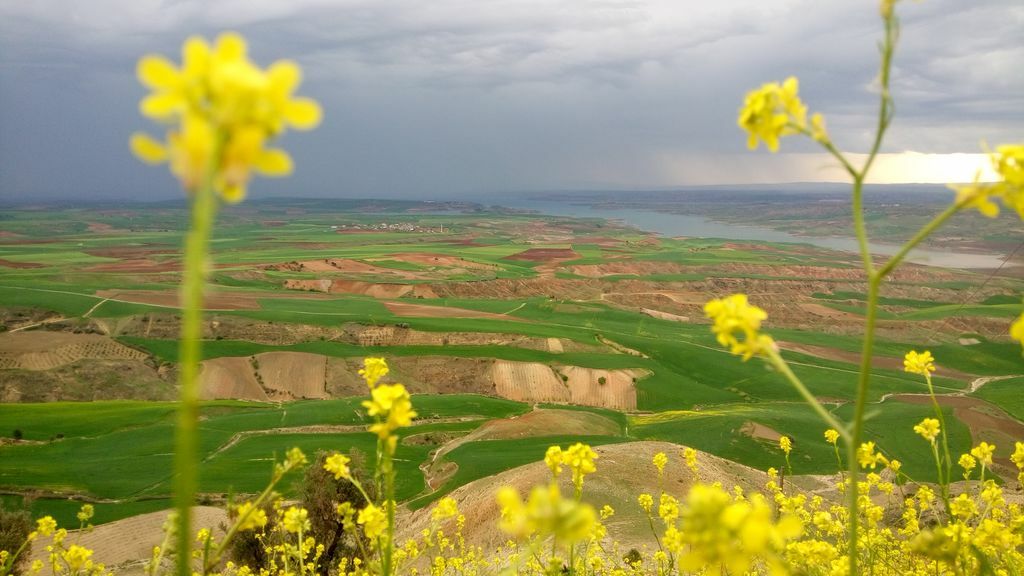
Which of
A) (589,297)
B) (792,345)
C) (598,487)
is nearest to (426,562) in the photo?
(598,487)

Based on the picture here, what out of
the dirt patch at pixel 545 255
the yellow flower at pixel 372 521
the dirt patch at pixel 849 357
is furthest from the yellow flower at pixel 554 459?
the dirt patch at pixel 545 255

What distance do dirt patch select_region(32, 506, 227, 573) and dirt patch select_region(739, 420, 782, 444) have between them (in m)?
28.0

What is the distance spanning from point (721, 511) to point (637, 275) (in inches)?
3984

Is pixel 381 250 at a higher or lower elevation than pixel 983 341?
higher

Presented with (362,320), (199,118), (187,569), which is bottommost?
(362,320)

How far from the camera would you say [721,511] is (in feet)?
4.75

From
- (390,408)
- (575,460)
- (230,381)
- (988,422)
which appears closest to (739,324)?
(390,408)

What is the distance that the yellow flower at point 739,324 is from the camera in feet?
6.73

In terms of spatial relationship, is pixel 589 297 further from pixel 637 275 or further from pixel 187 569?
pixel 187 569

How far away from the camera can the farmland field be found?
32812 mm

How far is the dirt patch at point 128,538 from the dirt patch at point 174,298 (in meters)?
36.9

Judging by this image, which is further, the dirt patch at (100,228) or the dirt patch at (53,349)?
the dirt patch at (100,228)

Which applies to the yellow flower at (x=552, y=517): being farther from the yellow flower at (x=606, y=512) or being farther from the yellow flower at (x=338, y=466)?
the yellow flower at (x=606, y=512)

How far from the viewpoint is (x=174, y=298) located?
213ft
